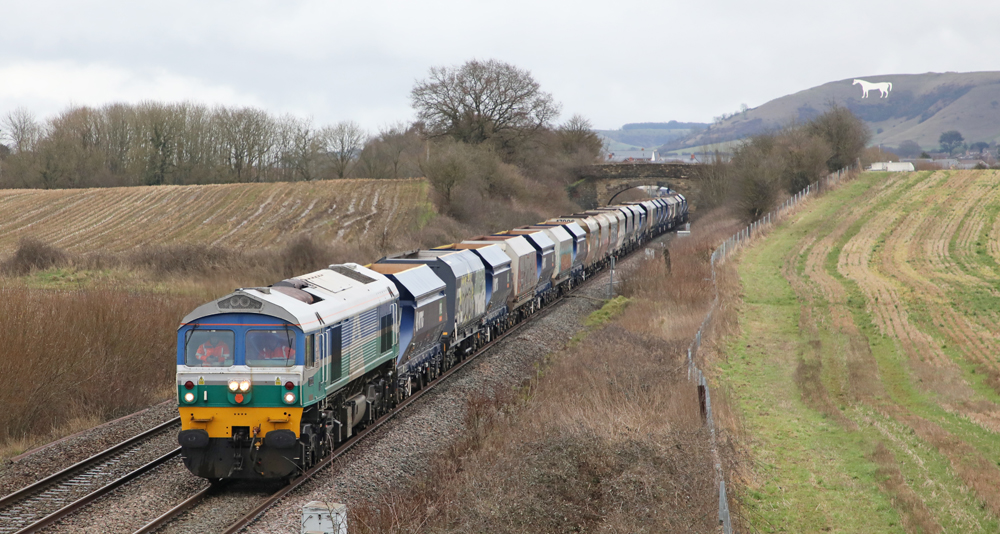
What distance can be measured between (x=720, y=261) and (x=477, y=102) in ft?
121

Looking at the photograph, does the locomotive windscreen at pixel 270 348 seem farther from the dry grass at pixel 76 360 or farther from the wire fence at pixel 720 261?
the wire fence at pixel 720 261

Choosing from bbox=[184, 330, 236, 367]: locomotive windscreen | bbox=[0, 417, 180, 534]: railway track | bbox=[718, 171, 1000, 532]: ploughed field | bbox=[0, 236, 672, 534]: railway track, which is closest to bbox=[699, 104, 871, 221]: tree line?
bbox=[718, 171, 1000, 532]: ploughed field

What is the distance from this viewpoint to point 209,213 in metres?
62.3

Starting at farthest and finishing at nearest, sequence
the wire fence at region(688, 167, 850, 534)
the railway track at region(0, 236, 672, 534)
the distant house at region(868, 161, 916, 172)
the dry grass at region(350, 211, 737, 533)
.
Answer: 1. the distant house at region(868, 161, 916, 172)
2. the railway track at region(0, 236, 672, 534)
3. the dry grass at region(350, 211, 737, 533)
4. the wire fence at region(688, 167, 850, 534)

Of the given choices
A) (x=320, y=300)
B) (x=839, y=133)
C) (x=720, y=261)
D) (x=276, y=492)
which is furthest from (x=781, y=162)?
(x=276, y=492)

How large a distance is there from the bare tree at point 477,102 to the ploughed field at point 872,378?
28966 mm

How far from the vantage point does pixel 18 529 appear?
12133mm

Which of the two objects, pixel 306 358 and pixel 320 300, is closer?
pixel 306 358

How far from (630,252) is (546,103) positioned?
25.7 meters

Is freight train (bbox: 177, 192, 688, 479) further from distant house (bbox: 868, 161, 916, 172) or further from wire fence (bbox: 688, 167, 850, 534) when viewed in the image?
distant house (bbox: 868, 161, 916, 172)

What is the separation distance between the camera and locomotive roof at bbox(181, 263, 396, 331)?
1334 centimetres

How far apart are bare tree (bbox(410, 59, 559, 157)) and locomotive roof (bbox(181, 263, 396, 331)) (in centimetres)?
5822

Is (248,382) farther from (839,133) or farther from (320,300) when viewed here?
(839,133)

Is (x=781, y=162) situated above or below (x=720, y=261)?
above
